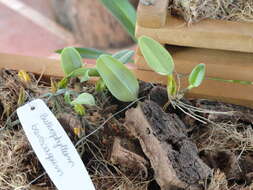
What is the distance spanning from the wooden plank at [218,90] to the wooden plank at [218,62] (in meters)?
0.02

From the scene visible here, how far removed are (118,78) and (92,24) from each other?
55.8 inches

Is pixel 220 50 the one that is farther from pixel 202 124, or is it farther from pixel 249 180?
pixel 249 180

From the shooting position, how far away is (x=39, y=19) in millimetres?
2510

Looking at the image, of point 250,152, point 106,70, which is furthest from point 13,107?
point 250,152

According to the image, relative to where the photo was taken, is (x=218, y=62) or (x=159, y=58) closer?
(x=159, y=58)

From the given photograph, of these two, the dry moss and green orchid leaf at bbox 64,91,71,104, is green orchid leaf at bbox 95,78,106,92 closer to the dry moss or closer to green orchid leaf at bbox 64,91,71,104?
green orchid leaf at bbox 64,91,71,104

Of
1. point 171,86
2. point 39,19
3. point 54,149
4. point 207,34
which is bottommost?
point 39,19

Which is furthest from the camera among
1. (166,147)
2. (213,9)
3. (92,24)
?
(92,24)

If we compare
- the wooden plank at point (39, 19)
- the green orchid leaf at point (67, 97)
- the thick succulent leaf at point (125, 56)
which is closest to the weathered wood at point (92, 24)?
the wooden plank at point (39, 19)

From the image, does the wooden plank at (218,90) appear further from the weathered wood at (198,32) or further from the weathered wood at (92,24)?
the weathered wood at (92,24)

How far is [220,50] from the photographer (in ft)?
2.96

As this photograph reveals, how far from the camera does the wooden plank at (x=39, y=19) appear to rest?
2.42 m

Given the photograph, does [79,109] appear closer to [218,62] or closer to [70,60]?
[70,60]

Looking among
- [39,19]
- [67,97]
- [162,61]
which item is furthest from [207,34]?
[39,19]
